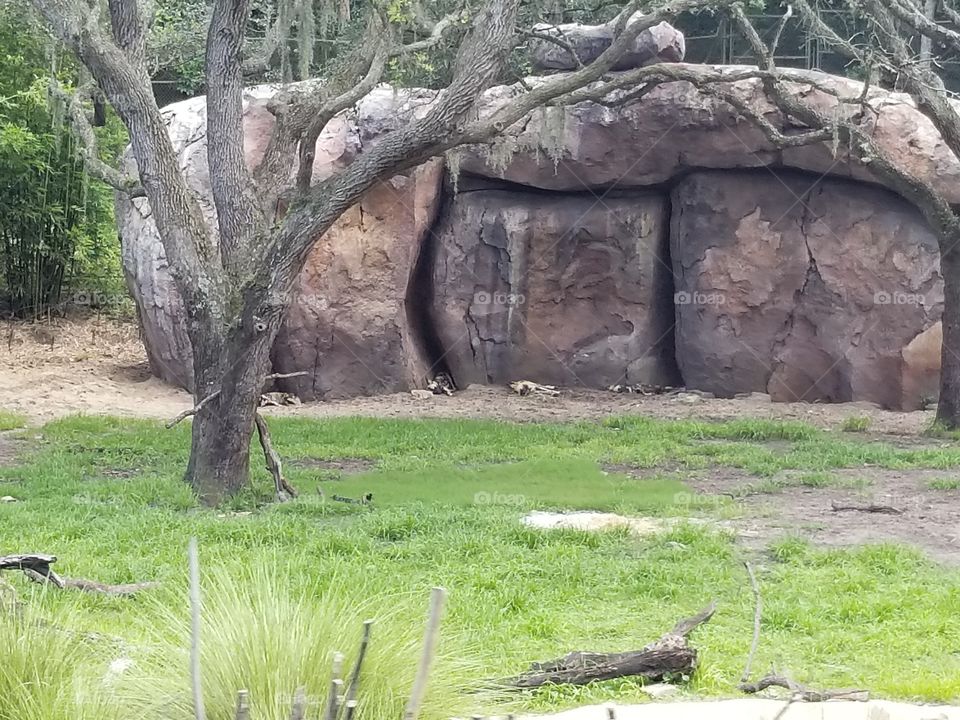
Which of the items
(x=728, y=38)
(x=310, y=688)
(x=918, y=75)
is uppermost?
(x=728, y=38)

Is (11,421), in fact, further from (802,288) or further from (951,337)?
(951,337)

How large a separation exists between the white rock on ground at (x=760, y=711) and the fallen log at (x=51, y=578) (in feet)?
6.81

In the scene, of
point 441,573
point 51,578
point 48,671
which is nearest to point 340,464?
point 441,573

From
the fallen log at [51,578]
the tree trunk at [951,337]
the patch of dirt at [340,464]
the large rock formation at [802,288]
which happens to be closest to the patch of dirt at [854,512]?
the tree trunk at [951,337]

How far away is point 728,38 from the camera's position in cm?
1709

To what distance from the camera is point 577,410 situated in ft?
40.7

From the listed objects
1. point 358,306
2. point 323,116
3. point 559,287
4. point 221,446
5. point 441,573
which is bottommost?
point 441,573

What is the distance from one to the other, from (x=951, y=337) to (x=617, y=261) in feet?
13.1

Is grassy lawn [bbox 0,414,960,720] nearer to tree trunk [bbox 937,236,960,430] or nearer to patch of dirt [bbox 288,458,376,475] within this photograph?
patch of dirt [bbox 288,458,376,475]

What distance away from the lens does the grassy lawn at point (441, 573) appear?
3105 millimetres

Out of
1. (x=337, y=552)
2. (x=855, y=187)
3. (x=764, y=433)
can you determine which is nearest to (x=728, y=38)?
(x=855, y=187)

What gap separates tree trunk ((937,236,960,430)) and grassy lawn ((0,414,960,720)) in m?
1.02

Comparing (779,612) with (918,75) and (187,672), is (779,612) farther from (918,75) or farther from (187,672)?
(918,75)

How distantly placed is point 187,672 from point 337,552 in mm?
3149
